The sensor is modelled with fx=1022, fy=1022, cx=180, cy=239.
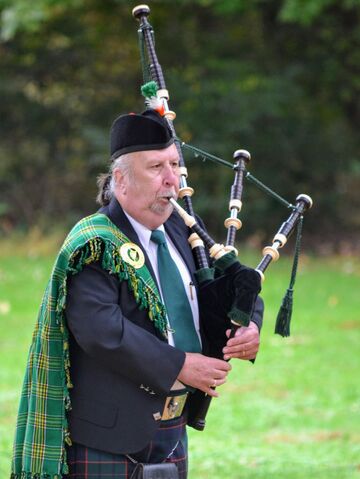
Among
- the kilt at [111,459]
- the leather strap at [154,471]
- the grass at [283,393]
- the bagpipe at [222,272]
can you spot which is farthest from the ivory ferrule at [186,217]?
the grass at [283,393]

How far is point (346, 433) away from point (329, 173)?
10319 millimetres

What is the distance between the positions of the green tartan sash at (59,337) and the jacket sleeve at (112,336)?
1.5 inches

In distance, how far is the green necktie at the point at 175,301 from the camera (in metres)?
3.30

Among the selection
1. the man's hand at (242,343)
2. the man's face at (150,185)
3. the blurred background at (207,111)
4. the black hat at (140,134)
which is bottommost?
the man's hand at (242,343)

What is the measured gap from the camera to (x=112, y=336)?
9.98ft

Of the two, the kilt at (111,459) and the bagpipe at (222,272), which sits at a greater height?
the bagpipe at (222,272)

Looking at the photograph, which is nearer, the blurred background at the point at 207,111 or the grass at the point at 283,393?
the grass at the point at 283,393

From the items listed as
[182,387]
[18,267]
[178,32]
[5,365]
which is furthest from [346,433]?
[178,32]

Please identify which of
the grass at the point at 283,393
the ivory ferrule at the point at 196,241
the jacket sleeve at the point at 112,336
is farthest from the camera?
the grass at the point at 283,393

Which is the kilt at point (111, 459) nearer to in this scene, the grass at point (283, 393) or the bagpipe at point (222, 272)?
the bagpipe at point (222, 272)

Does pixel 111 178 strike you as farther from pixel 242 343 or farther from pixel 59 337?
pixel 242 343

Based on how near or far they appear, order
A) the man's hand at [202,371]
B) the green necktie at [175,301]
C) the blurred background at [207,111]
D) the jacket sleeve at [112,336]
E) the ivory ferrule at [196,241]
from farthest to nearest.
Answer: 1. the blurred background at [207,111]
2. the ivory ferrule at [196,241]
3. the green necktie at [175,301]
4. the man's hand at [202,371]
5. the jacket sleeve at [112,336]

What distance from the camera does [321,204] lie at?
16.8 metres

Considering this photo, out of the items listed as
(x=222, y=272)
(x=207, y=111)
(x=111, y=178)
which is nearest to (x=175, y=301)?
(x=222, y=272)
